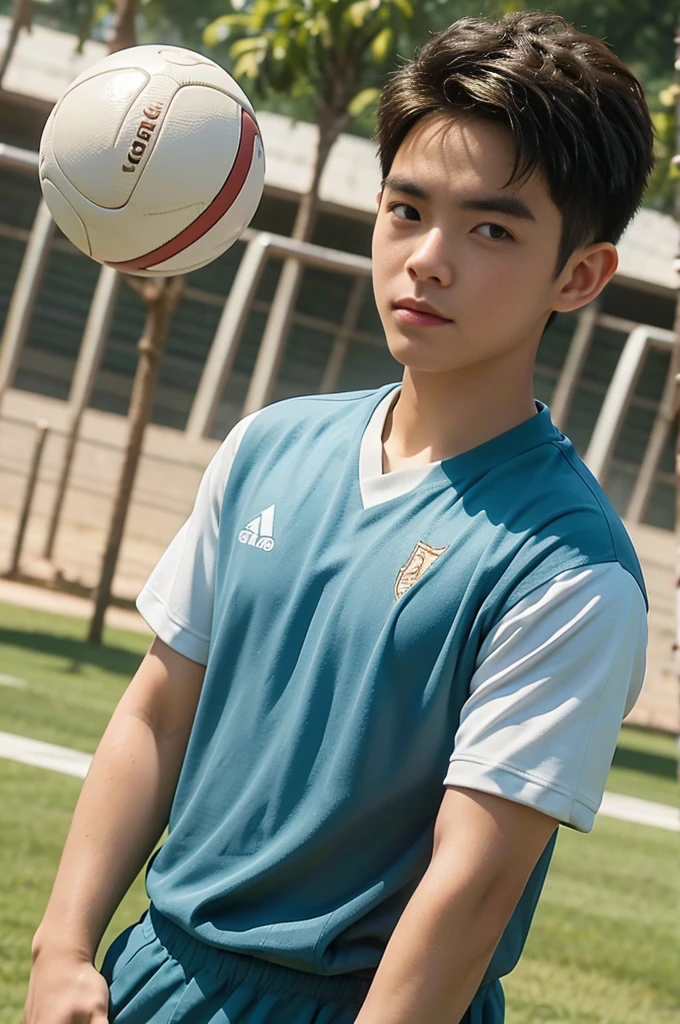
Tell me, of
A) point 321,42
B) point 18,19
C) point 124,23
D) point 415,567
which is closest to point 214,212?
point 415,567

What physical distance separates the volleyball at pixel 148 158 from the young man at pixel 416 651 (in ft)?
1.71

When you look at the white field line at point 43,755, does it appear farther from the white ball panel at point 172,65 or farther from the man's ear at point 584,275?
the man's ear at point 584,275

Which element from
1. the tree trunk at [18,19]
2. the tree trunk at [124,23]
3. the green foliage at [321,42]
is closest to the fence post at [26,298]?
the tree trunk at [18,19]

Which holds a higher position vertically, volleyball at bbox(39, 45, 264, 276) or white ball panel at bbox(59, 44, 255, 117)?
white ball panel at bbox(59, 44, 255, 117)

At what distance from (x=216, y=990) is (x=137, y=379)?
27.5 ft

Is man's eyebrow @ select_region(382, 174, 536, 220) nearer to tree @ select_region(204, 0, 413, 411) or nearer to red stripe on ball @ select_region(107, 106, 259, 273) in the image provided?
red stripe on ball @ select_region(107, 106, 259, 273)

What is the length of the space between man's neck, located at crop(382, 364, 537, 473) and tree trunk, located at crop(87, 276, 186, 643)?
7.62 m

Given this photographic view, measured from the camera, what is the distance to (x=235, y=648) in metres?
1.67

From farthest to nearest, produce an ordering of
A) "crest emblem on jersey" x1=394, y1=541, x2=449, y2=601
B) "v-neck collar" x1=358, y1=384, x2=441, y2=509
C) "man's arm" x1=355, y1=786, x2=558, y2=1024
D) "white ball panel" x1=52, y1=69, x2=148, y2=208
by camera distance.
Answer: "white ball panel" x1=52, y1=69, x2=148, y2=208 → "v-neck collar" x1=358, y1=384, x2=441, y2=509 → "crest emblem on jersey" x1=394, y1=541, x2=449, y2=601 → "man's arm" x1=355, y1=786, x2=558, y2=1024

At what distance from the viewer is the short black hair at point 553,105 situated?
1560 mm

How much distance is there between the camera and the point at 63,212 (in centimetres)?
217

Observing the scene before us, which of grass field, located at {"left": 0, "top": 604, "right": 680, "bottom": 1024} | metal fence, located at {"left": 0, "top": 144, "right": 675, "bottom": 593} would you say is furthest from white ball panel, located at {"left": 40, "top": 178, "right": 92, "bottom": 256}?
metal fence, located at {"left": 0, "top": 144, "right": 675, "bottom": 593}

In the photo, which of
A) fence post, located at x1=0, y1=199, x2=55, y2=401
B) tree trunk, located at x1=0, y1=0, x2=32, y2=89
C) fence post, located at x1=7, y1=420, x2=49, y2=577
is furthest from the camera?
fence post, located at x1=0, y1=199, x2=55, y2=401

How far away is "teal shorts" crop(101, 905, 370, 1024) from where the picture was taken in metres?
1.54
